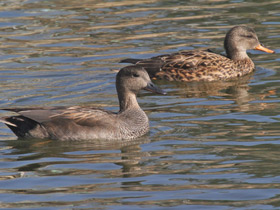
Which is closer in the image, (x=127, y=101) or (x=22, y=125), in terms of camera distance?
(x=22, y=125)

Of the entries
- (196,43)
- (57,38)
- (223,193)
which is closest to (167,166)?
(223,193)

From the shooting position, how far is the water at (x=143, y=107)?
855cm

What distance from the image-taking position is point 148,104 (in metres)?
12.9

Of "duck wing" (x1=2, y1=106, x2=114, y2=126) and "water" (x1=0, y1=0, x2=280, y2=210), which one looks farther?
"duck wing" (x1=2, y1=106, x2=114, y2=126)

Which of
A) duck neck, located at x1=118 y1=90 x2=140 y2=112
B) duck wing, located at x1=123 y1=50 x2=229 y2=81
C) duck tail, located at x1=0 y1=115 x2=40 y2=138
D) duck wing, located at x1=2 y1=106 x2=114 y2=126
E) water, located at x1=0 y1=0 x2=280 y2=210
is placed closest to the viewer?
water, located at x1=0 y1=0 x2=280 y2=210

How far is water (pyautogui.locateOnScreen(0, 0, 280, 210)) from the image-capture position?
8.55 meters

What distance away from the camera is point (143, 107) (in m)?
12.8

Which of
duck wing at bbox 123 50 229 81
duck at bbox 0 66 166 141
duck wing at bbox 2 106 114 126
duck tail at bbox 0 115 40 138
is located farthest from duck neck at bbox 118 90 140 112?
duck wing at bbox 123 50 229 81

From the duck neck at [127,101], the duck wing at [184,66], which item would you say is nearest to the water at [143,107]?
the duck wing at [184,66]

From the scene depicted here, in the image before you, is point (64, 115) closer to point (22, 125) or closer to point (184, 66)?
point (22, 125)

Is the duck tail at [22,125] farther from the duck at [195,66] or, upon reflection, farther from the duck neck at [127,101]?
the duck at [195,66]

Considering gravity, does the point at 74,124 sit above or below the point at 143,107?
above

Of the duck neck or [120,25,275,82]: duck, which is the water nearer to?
[120,25,275,82]: duck

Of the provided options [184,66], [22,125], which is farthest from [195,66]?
[22,125]
